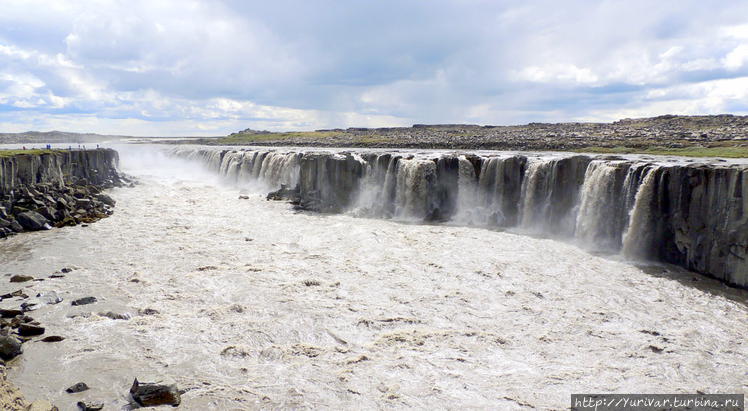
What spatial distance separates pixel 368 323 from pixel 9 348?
9.80 meters

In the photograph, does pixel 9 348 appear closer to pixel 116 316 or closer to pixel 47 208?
pixel 116 316

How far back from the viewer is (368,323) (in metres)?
14.9

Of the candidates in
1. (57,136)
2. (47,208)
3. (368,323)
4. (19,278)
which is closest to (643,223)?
(368,323)

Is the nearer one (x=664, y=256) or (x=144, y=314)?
(x=144, y=314)

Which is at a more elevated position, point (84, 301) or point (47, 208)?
point (47, 208)

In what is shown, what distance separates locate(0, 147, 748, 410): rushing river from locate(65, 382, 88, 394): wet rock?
131 millimetres

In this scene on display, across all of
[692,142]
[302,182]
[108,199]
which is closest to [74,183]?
[108,199]

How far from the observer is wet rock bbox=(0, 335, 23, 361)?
11.8m

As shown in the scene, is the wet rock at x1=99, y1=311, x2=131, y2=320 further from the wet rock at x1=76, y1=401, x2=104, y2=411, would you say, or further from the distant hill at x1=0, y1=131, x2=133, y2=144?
the distant hill at x1=0, y1=131, x2=133, y2=144

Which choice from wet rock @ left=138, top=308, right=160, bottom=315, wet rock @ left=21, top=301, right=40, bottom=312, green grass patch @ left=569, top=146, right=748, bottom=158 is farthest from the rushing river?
green grass patch @ left=569, top=146, right=748, bottom=158

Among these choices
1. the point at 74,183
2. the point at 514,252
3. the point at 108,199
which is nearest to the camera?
the point at 514,252

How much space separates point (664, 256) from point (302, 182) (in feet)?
90.2

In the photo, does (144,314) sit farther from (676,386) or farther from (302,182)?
(302,182)

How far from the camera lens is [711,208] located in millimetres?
20188
